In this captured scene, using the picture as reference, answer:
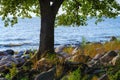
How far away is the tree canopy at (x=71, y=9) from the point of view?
77.0 feet

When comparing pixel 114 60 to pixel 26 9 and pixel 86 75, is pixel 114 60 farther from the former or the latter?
pixel 26 9

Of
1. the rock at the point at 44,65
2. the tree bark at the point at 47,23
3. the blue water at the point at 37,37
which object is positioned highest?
the tree bark at the point at 47,23

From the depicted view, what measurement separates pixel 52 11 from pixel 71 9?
4.21m

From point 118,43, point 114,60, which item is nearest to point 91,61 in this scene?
point 114,60

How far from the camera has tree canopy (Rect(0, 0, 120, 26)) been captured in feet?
77.0

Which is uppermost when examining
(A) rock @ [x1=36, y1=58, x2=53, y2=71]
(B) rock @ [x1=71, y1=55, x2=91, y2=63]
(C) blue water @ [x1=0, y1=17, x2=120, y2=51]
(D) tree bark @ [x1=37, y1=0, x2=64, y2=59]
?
(D) tree bark @ [x1=37, y1=0, x2=64, y2=59]

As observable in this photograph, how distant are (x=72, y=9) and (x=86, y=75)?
11.1 meters

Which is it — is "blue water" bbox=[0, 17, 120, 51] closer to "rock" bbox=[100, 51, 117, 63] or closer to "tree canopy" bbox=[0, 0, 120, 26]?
"tree canopy" bbox=[0, 0, 120, 26]

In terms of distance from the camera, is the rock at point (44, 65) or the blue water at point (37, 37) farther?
the blue water at point (37, 37)

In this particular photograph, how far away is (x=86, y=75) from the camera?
1559cm

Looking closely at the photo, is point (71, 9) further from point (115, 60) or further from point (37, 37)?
point (37, 37)

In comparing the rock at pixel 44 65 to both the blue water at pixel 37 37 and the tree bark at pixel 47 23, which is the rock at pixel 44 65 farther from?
the blue water at pixel 37 37

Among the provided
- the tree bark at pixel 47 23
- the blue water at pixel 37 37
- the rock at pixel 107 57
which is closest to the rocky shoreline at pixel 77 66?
the rock at pixel 107 57

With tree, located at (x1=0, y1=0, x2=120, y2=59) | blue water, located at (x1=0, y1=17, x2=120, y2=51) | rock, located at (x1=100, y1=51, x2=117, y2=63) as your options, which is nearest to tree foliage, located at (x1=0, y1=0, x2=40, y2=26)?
tree, located at (x1=0, y1=0, x2=120, y2=59)
